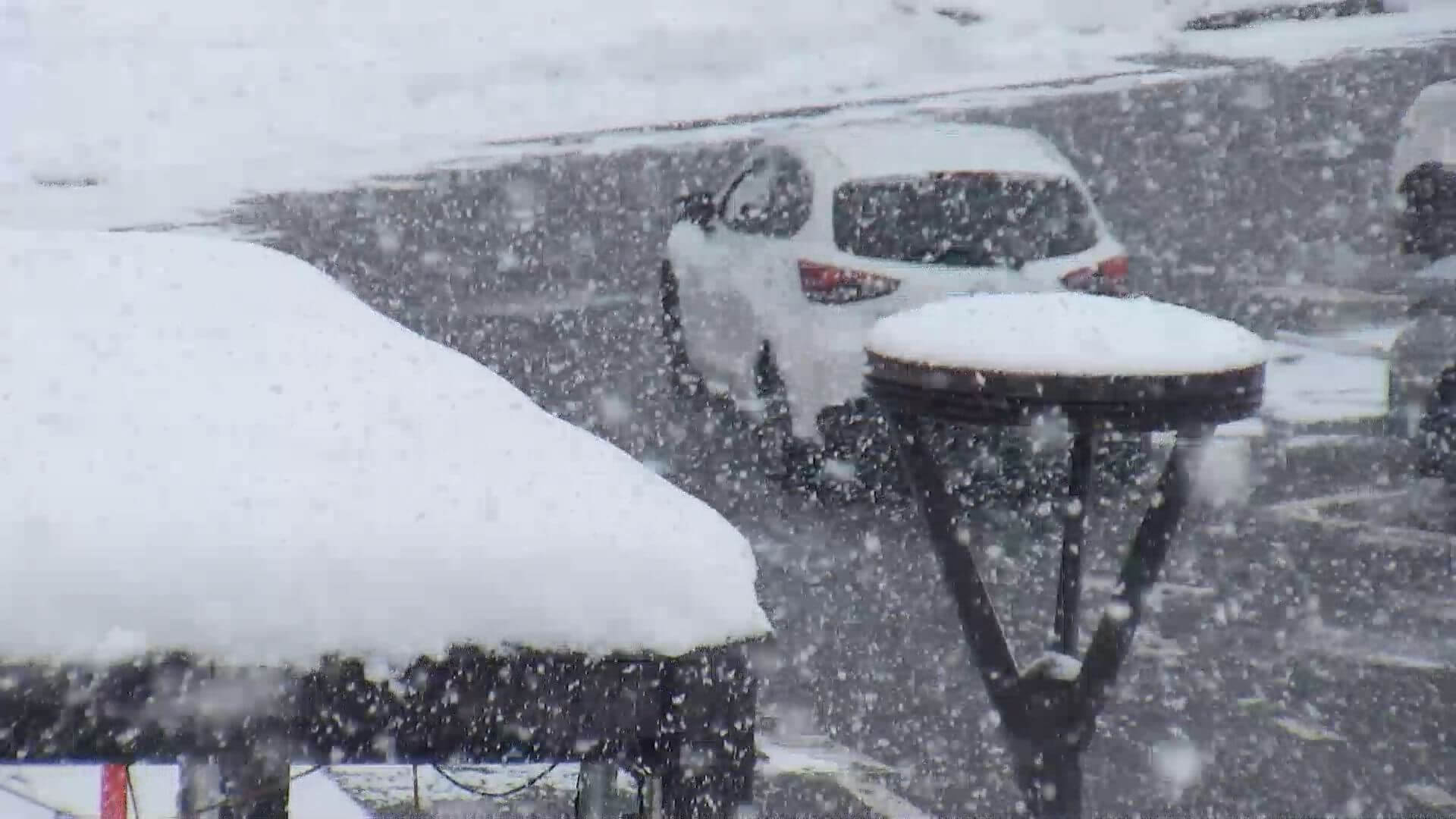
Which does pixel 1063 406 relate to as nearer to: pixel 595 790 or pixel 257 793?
pixel 595 790

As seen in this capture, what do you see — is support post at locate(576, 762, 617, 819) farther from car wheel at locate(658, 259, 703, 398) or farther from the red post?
car wheel at locate(658, 259, 703, 398)

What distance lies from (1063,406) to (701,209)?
6.03 metres

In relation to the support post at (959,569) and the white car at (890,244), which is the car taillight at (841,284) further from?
the support post at (959,569)

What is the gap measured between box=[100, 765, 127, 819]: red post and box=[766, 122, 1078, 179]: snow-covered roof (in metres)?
5.55

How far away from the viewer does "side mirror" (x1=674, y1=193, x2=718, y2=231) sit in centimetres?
988

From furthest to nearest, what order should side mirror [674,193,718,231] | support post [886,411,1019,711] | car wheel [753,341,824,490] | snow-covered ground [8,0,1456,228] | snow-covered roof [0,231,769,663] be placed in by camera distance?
snow-covered ground [8,0,1456,228], side mirror [674,193,718,231], car wheel [753,341,824,490], support post [886,411,1019,711], snow-covered roof [0,231,769,663]

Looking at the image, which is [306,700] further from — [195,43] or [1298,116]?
[195,43]

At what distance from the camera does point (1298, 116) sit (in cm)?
2222

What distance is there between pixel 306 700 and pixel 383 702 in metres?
0.08

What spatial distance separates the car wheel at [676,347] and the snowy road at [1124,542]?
0.15 metres

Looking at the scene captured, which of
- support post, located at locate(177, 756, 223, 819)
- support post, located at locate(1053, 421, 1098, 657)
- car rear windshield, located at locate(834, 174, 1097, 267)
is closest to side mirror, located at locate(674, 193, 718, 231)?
car rear windshield, located at locate(834, 174, 1097, 267)

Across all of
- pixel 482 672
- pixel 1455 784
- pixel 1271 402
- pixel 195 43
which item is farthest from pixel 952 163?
pixel 195 43

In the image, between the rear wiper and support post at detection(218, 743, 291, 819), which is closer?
support post at detection(218, 743, 291, 819)

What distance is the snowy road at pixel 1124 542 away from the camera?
18.2 ft
